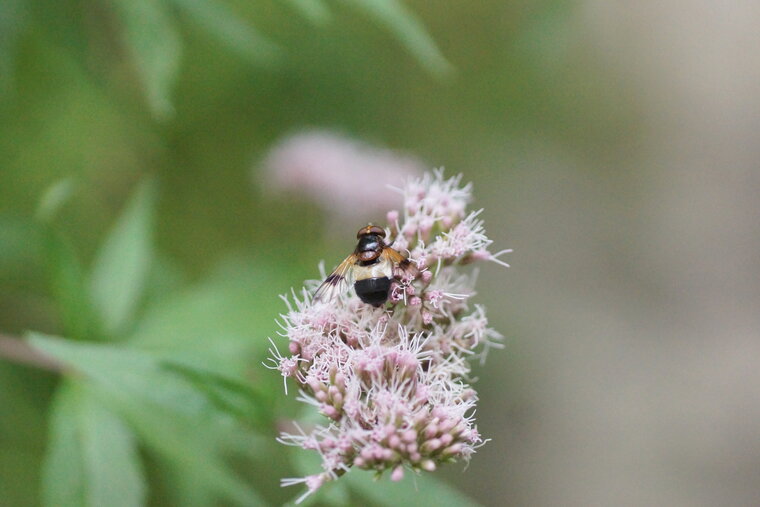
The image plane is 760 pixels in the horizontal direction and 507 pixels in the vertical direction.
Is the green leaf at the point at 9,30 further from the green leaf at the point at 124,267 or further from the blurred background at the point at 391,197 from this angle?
the green leaf at the point at 124,267

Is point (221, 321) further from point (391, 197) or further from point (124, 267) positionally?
point (391, 197)

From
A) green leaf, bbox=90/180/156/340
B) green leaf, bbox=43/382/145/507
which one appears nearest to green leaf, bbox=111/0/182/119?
green leaf, bbox=90/180/156/340

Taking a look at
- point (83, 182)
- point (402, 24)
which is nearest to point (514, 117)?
point (83, 182)

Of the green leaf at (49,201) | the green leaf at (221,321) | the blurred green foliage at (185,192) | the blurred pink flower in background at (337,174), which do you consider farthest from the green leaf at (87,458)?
the blurred pink flower in background at (337,174)

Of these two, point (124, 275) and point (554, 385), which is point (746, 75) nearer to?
point (554, 385)

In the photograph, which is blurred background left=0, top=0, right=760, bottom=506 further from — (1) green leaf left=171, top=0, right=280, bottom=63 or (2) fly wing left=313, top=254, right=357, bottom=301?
(2) fly wing left=313, top=254, right=357, bottom=301

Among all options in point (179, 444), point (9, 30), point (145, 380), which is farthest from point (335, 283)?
point (9, 30)
